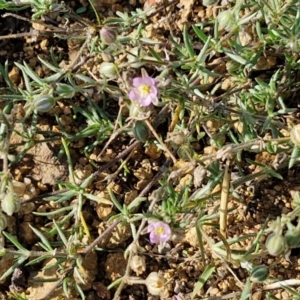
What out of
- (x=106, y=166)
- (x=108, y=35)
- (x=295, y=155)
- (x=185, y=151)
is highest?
(x=108, y=35)

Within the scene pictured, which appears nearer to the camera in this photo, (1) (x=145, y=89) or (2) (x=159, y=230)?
(1) (x=145, y=89)

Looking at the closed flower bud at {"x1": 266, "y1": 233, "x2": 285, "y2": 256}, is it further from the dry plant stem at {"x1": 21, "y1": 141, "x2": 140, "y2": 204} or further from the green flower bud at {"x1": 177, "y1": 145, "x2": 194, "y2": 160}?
the dry plant stem at {"x1": 21, "y1": 141, "x2": 140, "y2": 204}

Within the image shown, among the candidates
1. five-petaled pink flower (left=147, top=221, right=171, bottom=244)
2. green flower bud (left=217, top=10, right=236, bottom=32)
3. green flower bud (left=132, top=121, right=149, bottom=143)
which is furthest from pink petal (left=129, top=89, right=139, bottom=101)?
green flower bud (left=217, top=10, right=236, bottom=32)

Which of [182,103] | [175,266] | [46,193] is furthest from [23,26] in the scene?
[175,266]

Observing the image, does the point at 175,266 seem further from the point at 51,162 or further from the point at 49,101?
the point at 49,101

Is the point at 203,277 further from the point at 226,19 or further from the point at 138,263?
the point at 226,19

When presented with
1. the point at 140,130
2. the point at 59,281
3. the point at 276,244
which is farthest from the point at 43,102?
the point at 276,244
